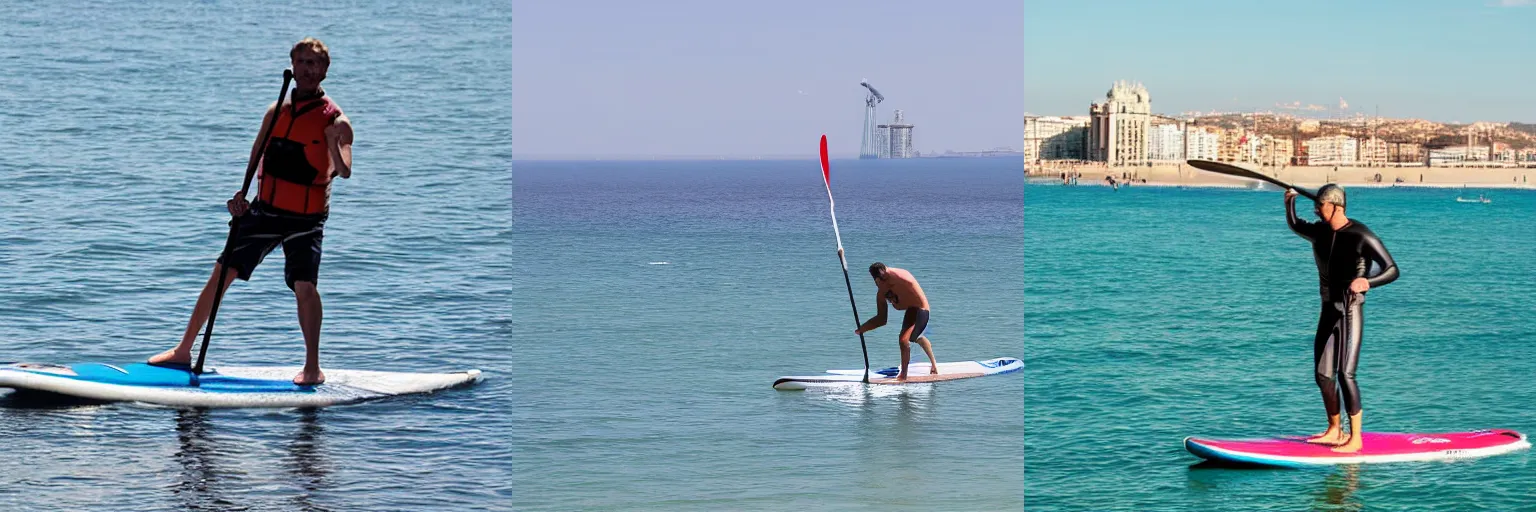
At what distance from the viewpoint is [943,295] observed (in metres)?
26.4

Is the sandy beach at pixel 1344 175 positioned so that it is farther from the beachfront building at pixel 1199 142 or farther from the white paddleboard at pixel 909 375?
the white paddleboard at pixel 909 375

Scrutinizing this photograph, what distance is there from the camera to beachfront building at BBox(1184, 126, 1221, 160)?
393ft

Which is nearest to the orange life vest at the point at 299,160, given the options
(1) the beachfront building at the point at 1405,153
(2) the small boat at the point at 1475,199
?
(2) the small boat at the point at 1475,199

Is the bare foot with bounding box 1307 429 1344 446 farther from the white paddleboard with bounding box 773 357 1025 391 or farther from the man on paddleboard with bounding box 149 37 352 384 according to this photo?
the man on paddleboard with bounding box 149 37 352 384

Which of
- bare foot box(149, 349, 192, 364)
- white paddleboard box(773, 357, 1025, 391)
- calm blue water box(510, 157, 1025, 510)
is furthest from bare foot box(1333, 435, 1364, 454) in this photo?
bare foot box(149, 349, 192, 364)

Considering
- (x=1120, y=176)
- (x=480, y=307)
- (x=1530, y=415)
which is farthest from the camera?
(x=1120, y=176)

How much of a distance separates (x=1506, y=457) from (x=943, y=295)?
1631 cm

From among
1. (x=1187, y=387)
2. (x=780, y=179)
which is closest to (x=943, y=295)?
(x=1187, y=387)

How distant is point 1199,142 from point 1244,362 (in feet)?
322

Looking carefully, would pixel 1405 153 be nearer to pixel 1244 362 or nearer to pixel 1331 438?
pixel 1244 362

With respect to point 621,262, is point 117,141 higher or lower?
higher

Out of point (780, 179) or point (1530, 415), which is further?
point (780, 179)

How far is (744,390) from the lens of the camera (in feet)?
48.0

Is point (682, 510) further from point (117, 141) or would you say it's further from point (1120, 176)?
point (1120, 176)
